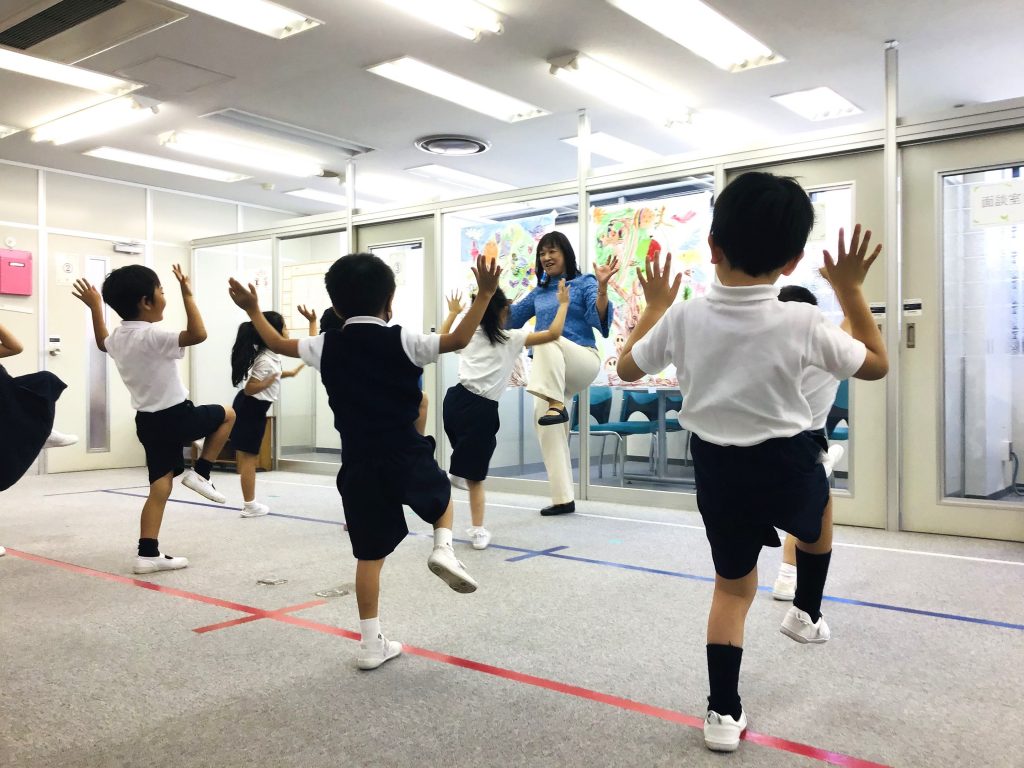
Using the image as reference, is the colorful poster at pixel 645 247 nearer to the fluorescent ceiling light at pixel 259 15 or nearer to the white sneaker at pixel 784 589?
the fluorescent ceiling light at pixel 259 15

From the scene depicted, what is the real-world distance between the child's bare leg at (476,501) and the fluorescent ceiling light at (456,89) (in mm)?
2836

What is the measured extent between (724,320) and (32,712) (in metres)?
1.94

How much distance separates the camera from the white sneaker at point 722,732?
1827 mm

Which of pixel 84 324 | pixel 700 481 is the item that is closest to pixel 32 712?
pixel 700 481

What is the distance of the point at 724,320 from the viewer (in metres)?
1.80

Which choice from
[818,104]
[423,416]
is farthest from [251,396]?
[818,104]

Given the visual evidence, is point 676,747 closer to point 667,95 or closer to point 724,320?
point 724,320

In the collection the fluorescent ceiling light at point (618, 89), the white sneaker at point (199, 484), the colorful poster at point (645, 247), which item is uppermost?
the fluorescent ceiling light at point (618, 89)

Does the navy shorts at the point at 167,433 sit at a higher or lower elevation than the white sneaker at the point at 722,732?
higher

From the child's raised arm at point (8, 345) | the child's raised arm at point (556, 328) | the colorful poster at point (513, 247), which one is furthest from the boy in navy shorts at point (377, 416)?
the colorful poster at point (513, 247)

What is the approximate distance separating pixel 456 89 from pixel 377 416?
4.16m

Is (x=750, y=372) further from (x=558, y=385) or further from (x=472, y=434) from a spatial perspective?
(x=558, y=385)

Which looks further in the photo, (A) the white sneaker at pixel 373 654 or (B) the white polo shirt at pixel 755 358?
(A) the white sneaker at pixel 373 654

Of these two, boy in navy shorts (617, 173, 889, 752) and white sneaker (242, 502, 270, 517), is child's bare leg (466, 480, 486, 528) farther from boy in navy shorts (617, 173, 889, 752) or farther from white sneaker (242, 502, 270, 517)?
boy in navy shorts (617, 173, 889, 752)
